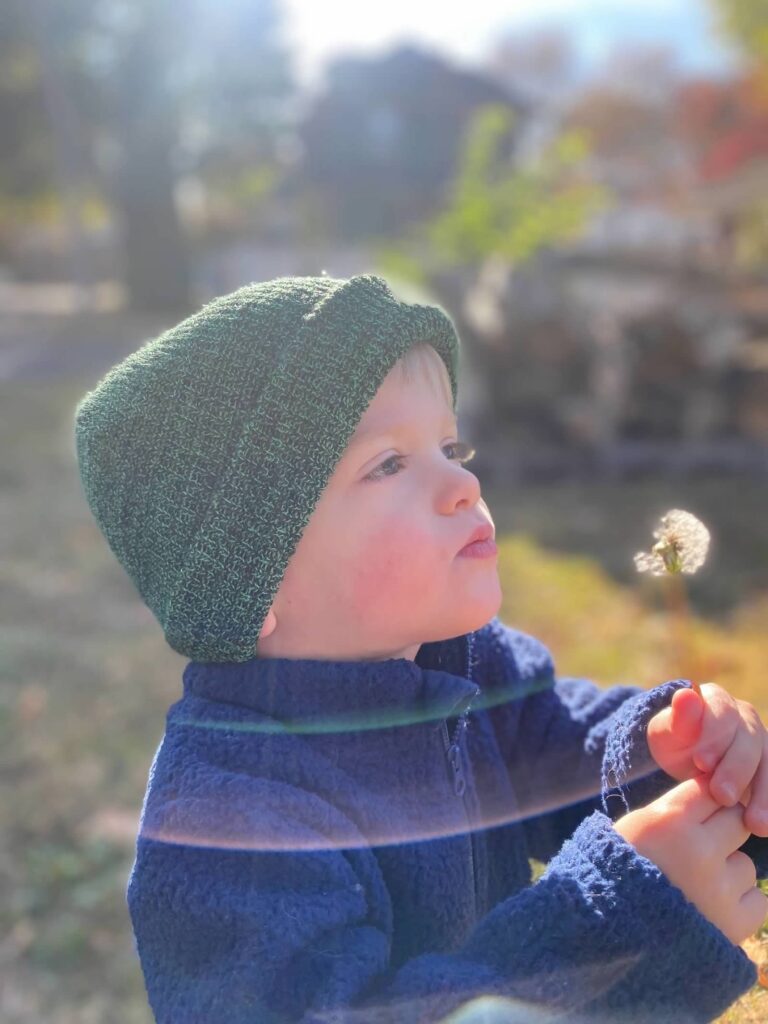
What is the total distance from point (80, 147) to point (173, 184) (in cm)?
132

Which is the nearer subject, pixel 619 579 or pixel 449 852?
pixel 449 852

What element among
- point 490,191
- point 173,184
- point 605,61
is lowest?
point 490,191

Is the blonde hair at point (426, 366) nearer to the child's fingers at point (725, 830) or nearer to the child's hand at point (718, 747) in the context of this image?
the child's hand at point (718, 747)

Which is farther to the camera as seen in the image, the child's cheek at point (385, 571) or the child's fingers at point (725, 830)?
the child's cheek at point (385, 571)

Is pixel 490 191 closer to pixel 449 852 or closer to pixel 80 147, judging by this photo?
pixel 449 852

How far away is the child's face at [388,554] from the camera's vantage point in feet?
3.94

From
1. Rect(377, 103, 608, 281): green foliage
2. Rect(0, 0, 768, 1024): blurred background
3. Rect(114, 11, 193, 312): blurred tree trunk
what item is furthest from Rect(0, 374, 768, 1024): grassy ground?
Rect(114, 11, 193, 312): blurred tree trunk

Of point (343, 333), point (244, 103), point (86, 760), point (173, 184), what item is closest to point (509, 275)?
point (86, 760)

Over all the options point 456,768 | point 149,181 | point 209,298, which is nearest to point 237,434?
point 456,768

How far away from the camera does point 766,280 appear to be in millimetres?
6832

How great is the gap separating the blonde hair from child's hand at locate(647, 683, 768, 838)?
19.4 inches

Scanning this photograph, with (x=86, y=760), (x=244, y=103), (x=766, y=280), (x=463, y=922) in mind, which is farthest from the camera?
(x=244, y=103)

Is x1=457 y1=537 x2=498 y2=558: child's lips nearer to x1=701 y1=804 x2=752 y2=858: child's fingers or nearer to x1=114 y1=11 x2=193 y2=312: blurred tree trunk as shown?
x1=701 y1=804 x2=752 y2=858: child's fingers

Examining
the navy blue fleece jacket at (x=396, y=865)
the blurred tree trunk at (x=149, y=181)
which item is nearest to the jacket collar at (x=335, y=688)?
the navy blue fleece jacket at (x=396, y=865)
